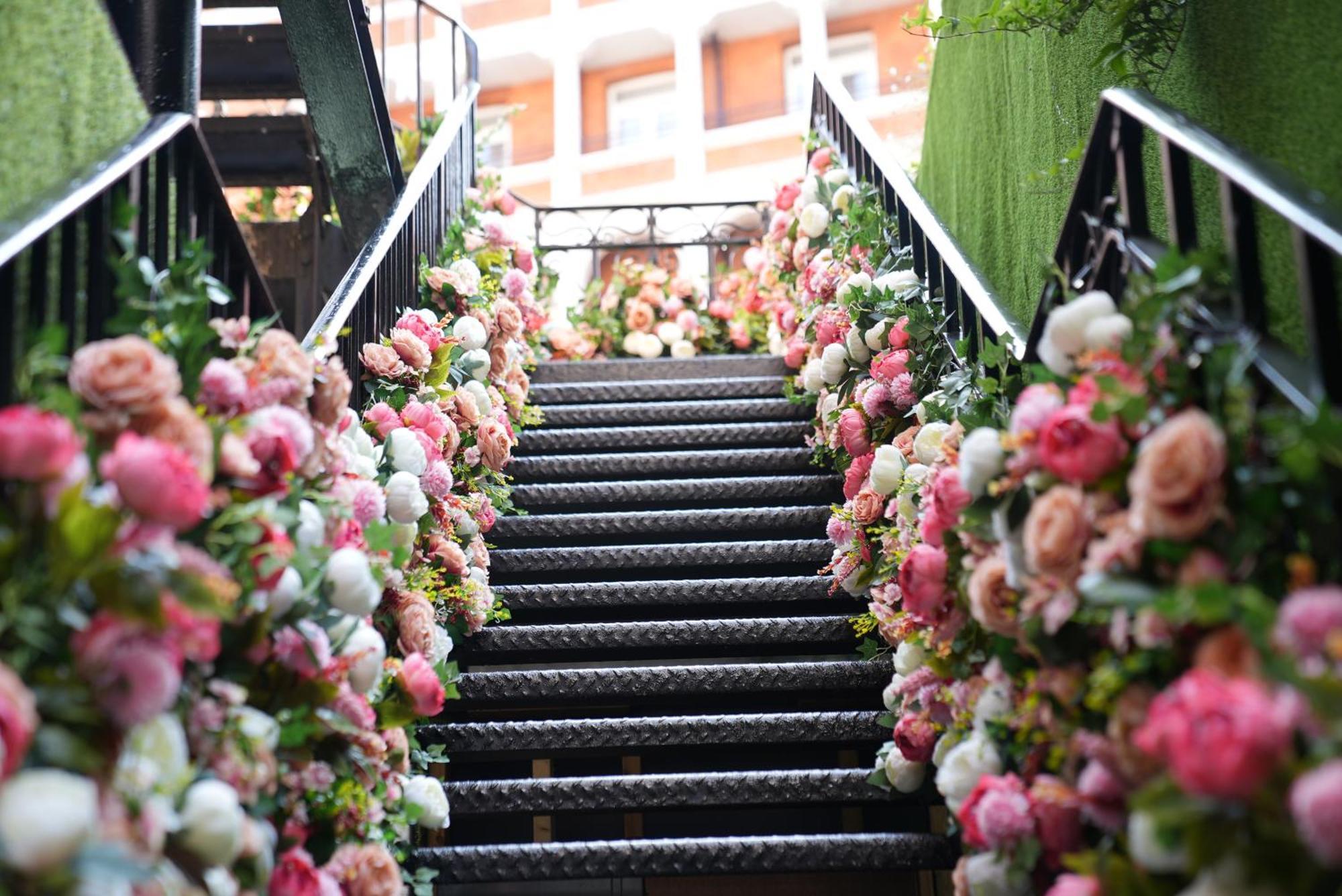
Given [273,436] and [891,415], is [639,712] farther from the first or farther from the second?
[273,436]

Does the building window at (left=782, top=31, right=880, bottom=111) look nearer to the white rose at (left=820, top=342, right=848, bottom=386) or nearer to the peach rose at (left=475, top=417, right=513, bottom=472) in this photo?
the white rose at (left=820, top=342, right=848, bottom=386)

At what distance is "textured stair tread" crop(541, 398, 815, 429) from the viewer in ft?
15.4

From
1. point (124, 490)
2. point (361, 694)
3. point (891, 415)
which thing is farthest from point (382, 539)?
point (891, 415)

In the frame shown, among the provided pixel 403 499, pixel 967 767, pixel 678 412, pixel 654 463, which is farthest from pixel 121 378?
Result: pixel 678 412

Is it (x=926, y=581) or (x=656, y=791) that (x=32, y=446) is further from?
(x=656, y=791)

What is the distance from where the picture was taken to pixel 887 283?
12.1ft

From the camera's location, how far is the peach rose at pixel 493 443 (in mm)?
3695

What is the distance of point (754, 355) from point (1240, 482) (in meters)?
3.93

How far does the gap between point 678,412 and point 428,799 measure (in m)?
2.41

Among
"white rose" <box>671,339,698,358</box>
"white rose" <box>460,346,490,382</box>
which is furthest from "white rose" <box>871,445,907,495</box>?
"white rose" <box>671,339,698,358</box>

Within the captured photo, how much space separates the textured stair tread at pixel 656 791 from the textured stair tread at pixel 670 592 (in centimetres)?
75

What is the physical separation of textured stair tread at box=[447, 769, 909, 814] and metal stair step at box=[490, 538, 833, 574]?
37.2 inches

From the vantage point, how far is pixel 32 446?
1441 mm

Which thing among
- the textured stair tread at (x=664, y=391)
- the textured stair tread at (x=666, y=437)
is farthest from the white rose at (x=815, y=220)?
the textured stair tread at (x=666, y=437)
